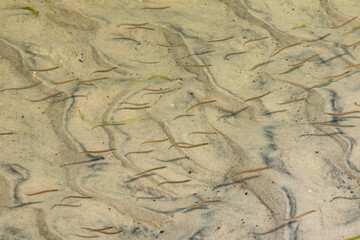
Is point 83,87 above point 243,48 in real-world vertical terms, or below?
below

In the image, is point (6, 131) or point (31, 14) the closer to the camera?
point (6, 131)

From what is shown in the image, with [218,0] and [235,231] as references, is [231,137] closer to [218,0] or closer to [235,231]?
[235,231]

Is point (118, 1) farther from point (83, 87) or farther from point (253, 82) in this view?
point (253, 82)

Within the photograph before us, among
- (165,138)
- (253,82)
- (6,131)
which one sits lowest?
(6,131)

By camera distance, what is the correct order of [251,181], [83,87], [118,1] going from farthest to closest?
[118,1] < [83,87] < [251,181]

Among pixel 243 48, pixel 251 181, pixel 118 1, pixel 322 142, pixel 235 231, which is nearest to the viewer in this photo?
pixel 235 231

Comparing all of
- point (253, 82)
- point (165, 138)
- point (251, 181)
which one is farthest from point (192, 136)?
point (253, 82)

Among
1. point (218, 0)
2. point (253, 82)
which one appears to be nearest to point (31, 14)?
point (218, 0)
